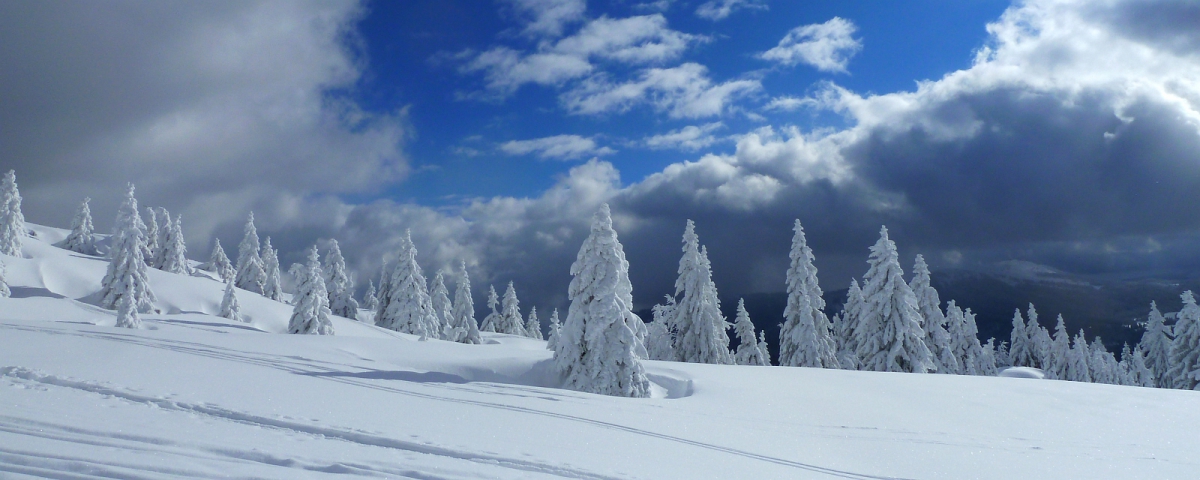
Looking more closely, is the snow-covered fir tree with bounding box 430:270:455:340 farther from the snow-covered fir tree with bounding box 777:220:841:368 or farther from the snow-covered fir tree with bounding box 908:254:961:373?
the snow-covered fir tree with bounding box 908:254:961:373

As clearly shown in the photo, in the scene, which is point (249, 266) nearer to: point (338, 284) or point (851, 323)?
point (338, 284)

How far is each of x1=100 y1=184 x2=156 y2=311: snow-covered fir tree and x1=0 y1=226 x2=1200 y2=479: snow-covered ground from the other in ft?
77.2

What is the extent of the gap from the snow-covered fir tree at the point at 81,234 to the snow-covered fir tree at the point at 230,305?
45437 millimetres

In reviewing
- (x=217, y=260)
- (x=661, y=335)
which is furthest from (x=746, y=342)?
(x=217, y=260)

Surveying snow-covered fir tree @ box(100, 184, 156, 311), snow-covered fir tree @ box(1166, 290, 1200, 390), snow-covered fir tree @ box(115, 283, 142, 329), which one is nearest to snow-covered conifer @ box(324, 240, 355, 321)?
snow-covered fir tree @ box(100, 184, 156, 311)

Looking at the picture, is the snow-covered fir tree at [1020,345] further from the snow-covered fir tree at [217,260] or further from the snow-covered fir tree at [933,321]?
the snow-covered fir tree at [217,260]

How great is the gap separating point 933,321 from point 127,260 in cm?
5668

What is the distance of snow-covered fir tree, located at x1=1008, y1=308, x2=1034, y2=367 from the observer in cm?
7038

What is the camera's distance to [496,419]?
39.2ft

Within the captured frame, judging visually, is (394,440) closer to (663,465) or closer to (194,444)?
(194,444)

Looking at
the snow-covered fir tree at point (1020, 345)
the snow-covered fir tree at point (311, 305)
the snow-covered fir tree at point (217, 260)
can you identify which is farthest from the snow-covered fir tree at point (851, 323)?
the snow-covered fir tree at point (217, 260)

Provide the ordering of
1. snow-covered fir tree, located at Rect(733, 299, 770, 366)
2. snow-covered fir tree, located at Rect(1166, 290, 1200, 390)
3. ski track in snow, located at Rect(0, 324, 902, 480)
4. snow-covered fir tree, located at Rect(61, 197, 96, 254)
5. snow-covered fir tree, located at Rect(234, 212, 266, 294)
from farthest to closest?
snow-covered fir tree, located at Rect(61, 197, 96, 254)
snow-covered fir tree, located at Rect(234, 212, 266, 294)
snow-covered fir tree, located at Rect(733, 299, 770, 366)
snow-covered fir tree, located at Rect(1166, 290, 1200, 390)
ski track in snow, located at Rect(0, 324, 902, 480)

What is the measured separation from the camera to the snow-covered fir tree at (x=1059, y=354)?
5944 centimetres

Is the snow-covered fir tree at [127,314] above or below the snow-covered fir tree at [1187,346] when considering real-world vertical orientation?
below
